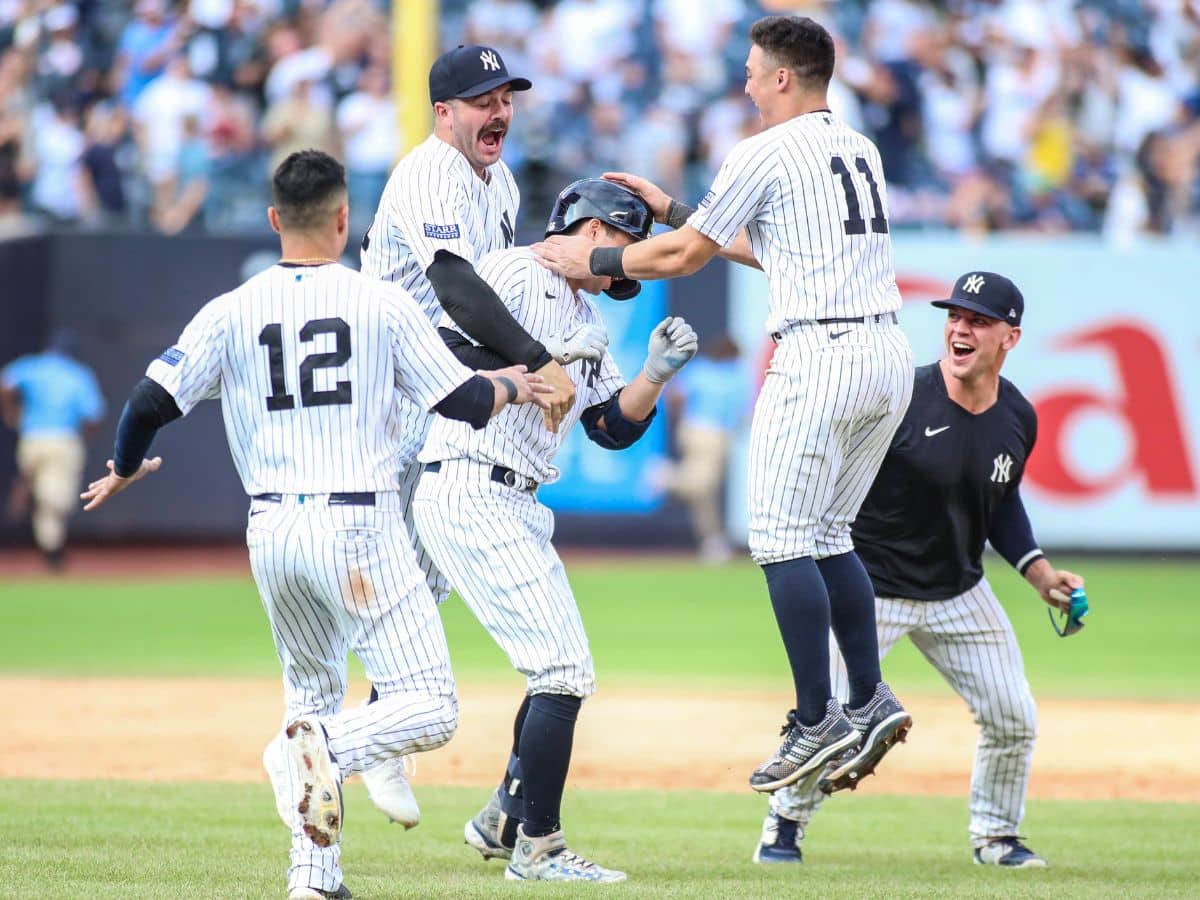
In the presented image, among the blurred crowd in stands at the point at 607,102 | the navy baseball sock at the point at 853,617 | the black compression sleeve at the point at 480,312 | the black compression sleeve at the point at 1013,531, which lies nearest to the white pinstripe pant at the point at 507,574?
the black compression sleeve at the point at 480,312

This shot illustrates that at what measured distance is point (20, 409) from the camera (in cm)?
1666

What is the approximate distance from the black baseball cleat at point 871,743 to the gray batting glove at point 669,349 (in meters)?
1.31

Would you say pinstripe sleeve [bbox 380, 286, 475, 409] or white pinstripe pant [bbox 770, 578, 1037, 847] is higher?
pinstripe sleeve [bbox 380, 286, 475, 409]

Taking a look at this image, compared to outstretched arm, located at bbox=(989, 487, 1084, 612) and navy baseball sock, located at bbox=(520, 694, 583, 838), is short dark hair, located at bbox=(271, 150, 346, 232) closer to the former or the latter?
navy baseball sock, located at bbox=(520, 694, 583, 838)

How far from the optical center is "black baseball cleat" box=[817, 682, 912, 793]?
18.2ft

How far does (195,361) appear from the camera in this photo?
495cm

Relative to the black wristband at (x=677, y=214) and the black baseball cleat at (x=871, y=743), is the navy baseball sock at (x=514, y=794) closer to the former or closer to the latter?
the black baseball cleat at (x=871, y=743)

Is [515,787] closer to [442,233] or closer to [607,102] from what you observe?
[442,233]

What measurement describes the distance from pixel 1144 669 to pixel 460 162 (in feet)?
25.3

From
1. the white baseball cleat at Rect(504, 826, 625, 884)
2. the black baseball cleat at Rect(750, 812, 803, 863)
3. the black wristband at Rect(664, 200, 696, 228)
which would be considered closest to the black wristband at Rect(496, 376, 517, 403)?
the black wristband at Rect(664, 200, 696, 228)

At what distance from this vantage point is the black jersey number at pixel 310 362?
493 cm

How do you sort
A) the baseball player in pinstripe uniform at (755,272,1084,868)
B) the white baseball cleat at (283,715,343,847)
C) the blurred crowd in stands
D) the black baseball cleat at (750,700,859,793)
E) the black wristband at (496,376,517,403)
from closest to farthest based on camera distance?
the white baseball cleat at (283,715,343,847) → the black wristband at (496,376,517,403) → the black baseball cleat at (750,700,859,793) → the baseball player in pinstripe uniform at (755,272,1084,868) → the blurred crowd in stands

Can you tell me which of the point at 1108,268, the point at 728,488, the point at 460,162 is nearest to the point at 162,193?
the point at 728,488

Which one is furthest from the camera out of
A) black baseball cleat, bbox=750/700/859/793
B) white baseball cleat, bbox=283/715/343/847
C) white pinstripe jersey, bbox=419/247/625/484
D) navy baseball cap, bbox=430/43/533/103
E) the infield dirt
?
the infield dirt
